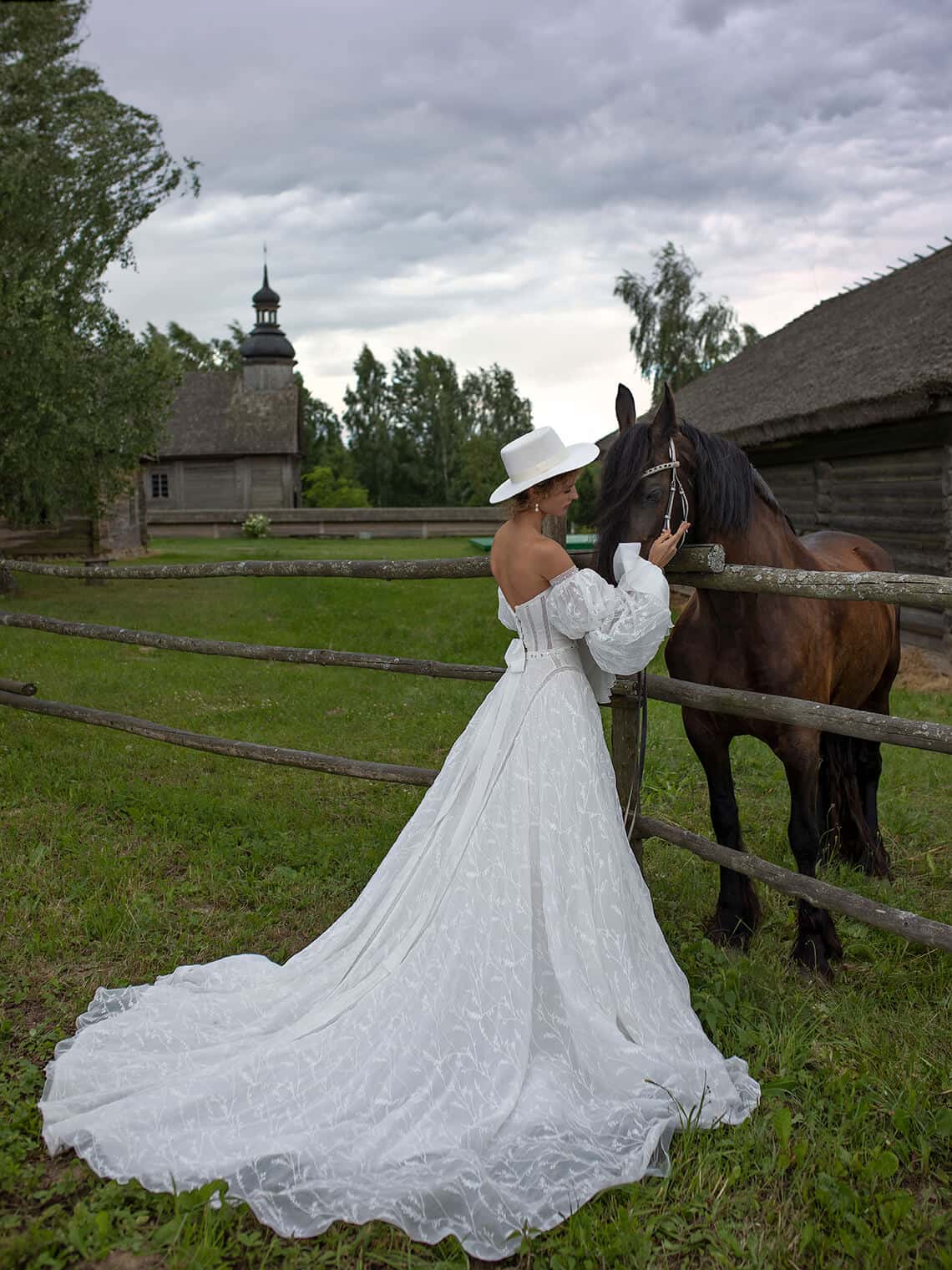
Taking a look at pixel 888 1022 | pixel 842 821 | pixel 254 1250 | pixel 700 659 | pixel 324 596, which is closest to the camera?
pixel 254 1250

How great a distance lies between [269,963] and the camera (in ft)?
10.5

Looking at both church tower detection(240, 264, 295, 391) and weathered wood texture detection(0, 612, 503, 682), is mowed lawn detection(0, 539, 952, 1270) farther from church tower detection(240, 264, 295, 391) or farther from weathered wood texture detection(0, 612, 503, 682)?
church tower detection(240, 264, 295, 391)

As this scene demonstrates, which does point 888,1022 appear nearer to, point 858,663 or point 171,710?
point 858,663

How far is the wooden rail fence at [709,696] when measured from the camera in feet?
9.24

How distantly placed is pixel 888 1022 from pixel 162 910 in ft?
9.13

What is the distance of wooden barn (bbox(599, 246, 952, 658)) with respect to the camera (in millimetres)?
9367

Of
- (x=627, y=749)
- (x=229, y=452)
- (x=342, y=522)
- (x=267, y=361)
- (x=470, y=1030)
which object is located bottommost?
(x=470, y=1030)

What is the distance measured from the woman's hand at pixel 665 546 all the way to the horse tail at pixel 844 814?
5.67ft

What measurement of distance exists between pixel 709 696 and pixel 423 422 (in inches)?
1853

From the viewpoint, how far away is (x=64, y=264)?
548 inches

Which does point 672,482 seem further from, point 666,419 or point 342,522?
point 342,522

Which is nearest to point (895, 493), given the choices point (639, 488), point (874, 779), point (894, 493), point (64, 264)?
point (894, 493)

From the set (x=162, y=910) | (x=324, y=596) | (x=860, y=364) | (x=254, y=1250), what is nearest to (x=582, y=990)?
(x=254, y=1250)

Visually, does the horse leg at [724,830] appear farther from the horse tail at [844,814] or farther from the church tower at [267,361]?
the church tower at [267,361]
